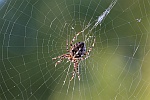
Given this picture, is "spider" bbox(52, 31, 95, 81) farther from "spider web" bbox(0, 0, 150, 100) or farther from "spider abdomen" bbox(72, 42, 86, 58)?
"spider web" bbox(0, 0, 150, 100)

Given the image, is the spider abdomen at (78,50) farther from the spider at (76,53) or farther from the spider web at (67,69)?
the spider web at (67,69)

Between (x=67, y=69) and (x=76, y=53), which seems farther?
(x=67, y=69)

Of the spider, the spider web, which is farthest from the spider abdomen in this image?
the spider web

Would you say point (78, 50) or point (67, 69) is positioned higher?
point (78, 50)

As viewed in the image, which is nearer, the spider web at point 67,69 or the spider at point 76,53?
the spider at point 76,53

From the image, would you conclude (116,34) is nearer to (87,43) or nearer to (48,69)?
(48,69)

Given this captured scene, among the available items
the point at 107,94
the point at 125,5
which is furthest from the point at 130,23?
the point at 107,94

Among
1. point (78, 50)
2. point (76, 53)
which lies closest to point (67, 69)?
point (76, 53)

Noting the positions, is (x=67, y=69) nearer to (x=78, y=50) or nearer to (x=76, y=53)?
(x=76, y=53)

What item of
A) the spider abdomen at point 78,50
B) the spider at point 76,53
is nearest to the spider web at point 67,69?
the spider at point 76,53
